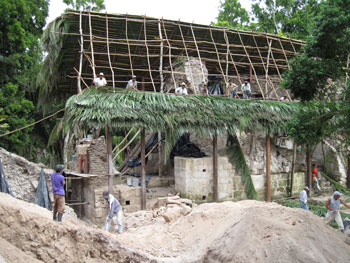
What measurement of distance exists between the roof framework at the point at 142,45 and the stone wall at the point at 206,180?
3439 mm

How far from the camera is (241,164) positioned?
13117 mm

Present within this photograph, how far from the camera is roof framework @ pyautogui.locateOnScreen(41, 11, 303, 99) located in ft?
43.0

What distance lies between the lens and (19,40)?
16812 mm

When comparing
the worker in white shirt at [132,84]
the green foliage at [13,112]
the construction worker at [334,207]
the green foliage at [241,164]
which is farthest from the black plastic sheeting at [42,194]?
the construction worker at [334,207]

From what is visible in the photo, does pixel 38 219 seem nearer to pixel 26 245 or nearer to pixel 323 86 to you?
pixel 26 245

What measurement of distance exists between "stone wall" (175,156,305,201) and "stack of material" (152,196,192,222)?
66.1 inches

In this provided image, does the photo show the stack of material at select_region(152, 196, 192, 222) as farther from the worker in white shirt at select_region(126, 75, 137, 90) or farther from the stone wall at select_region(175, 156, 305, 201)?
the worker in white shirt at select_region(126, 75, 137, 90)

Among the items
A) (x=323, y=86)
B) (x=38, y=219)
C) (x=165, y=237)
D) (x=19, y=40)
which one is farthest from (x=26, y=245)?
(x=19, y=40)

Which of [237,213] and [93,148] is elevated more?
[93,148]

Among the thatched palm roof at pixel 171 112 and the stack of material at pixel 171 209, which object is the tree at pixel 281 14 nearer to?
the thatched palm roof at pixel 171 112

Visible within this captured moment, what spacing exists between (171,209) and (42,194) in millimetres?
4284

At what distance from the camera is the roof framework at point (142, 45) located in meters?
13.1

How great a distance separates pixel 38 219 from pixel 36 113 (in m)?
15.0

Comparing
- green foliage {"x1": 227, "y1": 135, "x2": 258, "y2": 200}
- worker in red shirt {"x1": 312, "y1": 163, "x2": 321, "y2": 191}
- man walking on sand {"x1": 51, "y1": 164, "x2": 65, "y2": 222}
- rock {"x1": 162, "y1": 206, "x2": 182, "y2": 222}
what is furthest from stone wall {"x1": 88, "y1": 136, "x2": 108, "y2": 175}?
worker in red shirt {"x1": 312, "y1": 163, "x2": 321, "y2": 191}
